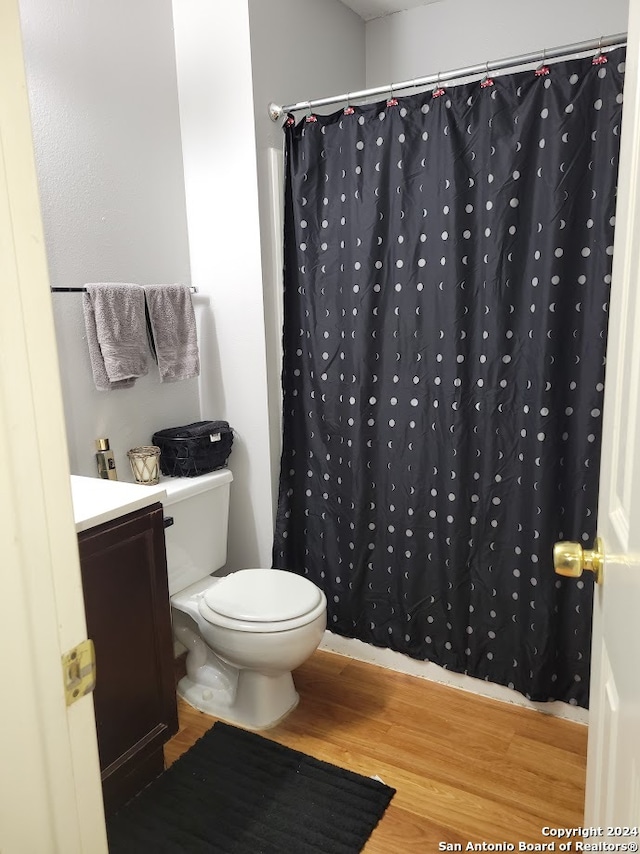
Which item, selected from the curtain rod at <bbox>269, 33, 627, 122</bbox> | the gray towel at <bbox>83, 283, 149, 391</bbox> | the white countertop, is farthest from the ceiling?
the white countertop

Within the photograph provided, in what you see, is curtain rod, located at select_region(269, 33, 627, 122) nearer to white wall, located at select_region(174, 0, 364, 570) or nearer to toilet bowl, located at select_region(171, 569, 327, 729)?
white wall, located at select_region(174, 0, 364, 570)

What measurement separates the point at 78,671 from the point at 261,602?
1335 mm

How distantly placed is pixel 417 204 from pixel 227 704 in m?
1.79

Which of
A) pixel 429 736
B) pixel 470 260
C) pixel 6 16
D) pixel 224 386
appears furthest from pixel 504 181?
pixel 429 736

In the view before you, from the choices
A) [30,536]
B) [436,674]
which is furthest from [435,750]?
[30,536]

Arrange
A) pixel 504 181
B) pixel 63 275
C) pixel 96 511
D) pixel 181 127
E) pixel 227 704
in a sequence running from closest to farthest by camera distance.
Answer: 1. pixel 96 511
2. pixel 504 181
3. pixel 63 275
4. pixel 227 704
5. pixel 181 127

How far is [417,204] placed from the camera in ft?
6.60

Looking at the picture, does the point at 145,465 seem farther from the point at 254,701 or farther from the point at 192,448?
the point at 254,701

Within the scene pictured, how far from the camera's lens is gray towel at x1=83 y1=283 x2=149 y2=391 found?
1975 millimetres

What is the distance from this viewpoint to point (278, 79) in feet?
7.27

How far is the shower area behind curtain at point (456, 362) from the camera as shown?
1.79 m

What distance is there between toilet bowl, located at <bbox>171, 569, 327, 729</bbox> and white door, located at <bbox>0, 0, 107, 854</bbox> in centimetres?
124

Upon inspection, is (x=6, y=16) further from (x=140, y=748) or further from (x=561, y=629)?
(x=561, y=629)

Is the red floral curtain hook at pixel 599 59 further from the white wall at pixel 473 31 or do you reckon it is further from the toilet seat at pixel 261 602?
the toilet seat at pixel 261 602
